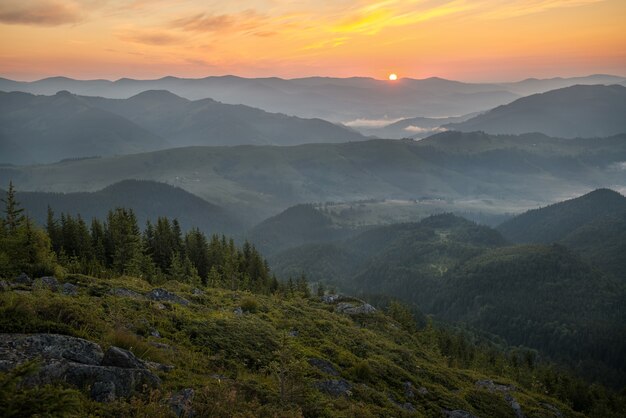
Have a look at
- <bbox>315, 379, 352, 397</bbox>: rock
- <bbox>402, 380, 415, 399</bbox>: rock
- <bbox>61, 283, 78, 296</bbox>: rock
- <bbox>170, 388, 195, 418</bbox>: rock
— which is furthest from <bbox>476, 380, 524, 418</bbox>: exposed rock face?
<bbox>61, 283, 78, 296</bbox>: rock

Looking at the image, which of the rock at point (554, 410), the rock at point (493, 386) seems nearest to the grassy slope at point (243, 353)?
the rock at point (554, 410)

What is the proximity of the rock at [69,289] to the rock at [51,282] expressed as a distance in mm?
496

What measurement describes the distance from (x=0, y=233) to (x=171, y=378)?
36.5m

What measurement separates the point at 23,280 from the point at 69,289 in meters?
4.25

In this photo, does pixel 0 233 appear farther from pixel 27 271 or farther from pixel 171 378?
pixel 171 378

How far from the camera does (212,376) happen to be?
22.1 metres

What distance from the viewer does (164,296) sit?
35.5 metres

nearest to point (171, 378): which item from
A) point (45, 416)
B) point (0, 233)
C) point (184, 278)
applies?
point (45, 416)

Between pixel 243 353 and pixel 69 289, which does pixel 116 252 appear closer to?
pixel 69 289

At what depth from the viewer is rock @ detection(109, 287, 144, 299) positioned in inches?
1246

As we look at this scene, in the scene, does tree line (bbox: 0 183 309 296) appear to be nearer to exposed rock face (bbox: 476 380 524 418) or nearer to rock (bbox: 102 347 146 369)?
rock (bbox: 102 347 146 369)

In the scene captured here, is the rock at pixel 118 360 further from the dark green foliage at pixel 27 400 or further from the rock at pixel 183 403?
the dark green foliage at pixel 27 400

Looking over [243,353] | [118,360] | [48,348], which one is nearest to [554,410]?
[243,353]

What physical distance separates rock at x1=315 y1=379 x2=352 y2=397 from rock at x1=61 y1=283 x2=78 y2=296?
58.1ft
